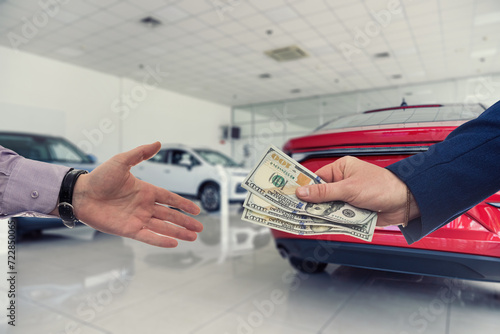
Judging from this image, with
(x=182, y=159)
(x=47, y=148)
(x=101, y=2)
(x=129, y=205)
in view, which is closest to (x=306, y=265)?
(x=129, y=205)

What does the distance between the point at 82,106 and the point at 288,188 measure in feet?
22.4

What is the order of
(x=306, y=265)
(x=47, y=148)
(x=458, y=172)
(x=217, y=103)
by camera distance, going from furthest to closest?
(x=217, y=103) < (x=47, y=148) < (x=306, y=265) < (x=458, y=172)

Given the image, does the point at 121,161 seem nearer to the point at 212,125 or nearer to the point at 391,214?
the point at 391,214

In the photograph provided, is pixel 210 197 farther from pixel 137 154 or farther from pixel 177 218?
pixel 137 154

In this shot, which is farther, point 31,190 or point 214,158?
point 214,158

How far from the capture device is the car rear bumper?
39.4 inches

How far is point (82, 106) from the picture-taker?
6.39 m

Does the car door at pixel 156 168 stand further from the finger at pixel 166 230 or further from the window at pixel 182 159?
the finger at pixel 166 230

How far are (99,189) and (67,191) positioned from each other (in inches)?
3.2

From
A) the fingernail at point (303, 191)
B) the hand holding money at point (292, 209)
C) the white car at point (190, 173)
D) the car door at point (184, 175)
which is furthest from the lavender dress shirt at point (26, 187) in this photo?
the car door at point (184, 175)

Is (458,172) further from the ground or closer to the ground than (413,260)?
further from the ground

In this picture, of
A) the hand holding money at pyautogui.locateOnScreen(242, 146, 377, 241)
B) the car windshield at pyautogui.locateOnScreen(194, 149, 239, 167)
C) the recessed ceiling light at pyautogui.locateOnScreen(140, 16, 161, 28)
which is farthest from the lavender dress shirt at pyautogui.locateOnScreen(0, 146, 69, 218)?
the recessed ceiling light at pyautogui.locateOnScreen(140, 16, 161, 28)

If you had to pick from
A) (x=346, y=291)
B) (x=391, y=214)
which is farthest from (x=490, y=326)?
Result: (x=391, y=214)

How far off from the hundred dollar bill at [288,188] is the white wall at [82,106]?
4.59m
